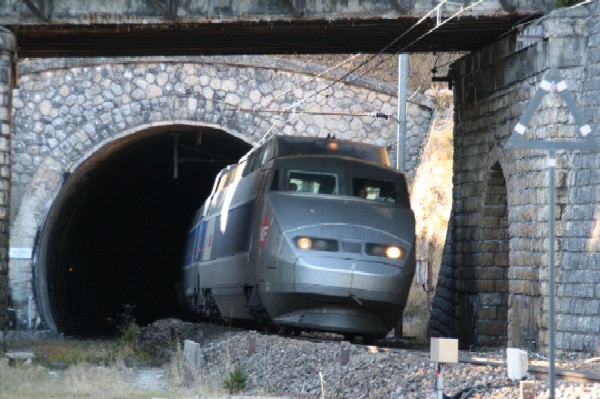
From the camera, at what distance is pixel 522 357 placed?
10.7 meters

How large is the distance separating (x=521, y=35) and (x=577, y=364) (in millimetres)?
5709

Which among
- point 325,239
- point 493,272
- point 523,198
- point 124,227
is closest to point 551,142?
point 325,239

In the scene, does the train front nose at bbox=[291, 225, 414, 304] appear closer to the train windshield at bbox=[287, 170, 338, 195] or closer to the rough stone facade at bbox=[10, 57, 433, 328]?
the train windshield at bbox=[287, 170, 338, 195]

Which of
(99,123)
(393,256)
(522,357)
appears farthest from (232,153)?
(522,357)

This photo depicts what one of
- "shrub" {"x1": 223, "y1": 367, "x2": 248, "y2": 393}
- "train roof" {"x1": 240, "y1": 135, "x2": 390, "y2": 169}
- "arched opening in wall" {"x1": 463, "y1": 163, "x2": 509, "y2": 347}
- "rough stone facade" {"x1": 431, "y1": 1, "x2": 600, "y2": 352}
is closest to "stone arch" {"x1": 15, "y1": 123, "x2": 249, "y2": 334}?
"rough stone facade" {"x1": 431, "y1": 1, "x2": 600, "y2": 352}

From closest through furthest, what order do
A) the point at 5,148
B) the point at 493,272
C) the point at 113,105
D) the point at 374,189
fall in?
the point at 374,189 < the point at 5,148 < the point at 493,272 < the point at 113,105

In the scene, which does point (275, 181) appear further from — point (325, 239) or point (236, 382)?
point (236, 382)

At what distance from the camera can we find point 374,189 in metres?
19.0

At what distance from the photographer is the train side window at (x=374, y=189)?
18812mm

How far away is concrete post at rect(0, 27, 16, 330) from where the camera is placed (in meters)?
18.8

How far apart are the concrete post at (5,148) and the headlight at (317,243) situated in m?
4.81

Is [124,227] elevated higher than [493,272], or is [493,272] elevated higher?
[124,227]

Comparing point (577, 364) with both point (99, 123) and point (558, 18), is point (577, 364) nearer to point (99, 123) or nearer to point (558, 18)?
point (558, 18)

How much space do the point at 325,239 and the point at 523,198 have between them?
329cm
